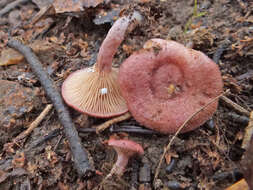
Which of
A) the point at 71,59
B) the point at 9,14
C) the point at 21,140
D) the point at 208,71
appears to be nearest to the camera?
the point at 208,71

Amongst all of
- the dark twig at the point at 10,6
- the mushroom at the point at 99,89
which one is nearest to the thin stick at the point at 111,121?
the mushroom at the point at 99,89

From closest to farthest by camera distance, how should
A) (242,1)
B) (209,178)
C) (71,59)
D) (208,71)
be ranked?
(209,178) → (208,71) → (71,59) → (242,1)

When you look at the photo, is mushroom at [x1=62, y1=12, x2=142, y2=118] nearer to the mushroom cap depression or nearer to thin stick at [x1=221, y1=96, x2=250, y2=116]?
the mushroom cap depression

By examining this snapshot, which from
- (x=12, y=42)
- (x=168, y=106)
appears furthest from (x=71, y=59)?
(x=168, y=106)

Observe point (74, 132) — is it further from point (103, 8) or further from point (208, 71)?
point (103, 8)

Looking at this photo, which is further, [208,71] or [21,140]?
[21,140]

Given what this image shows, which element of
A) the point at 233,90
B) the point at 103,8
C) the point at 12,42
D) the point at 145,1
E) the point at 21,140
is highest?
the point at 145,1

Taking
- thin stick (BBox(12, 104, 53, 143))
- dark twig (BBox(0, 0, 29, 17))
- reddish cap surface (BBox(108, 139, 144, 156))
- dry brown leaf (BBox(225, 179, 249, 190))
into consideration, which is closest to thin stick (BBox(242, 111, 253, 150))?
dry brown leaf (BBox(225, 179, 249, 190))

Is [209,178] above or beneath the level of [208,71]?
beneath
